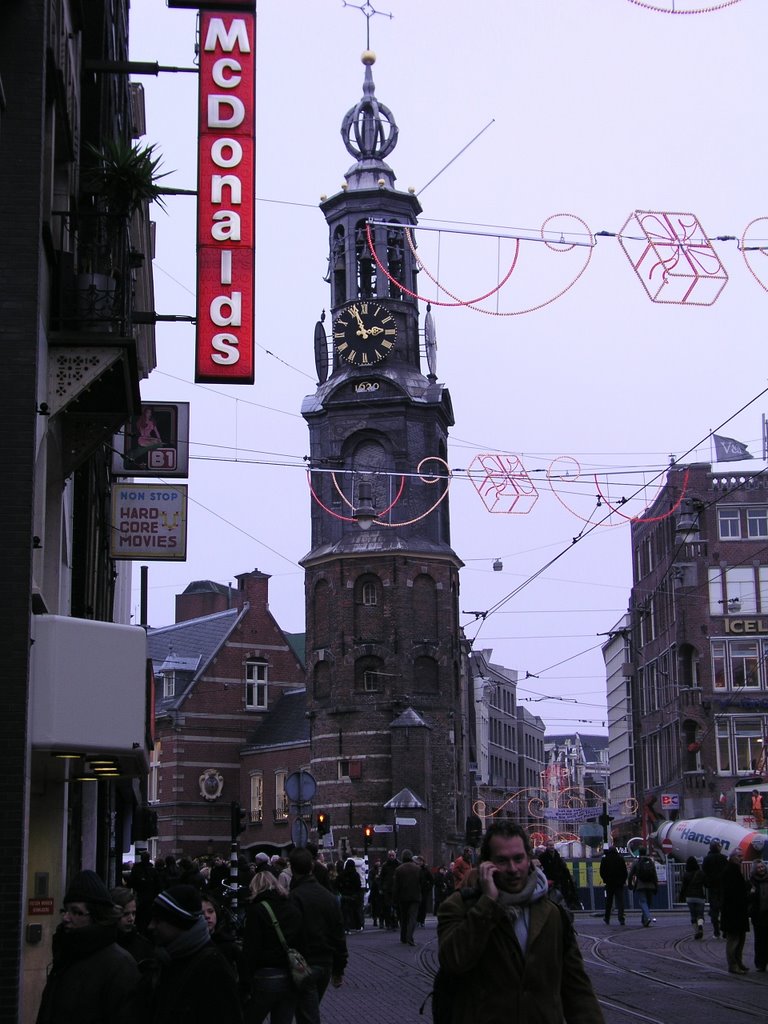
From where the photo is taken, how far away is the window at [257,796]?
72938 mm

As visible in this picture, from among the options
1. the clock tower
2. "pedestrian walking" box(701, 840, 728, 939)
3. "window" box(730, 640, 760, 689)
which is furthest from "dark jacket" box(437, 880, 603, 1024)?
"window" box(730, 640, 760, 689)

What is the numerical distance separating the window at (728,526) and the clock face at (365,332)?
15.7 m

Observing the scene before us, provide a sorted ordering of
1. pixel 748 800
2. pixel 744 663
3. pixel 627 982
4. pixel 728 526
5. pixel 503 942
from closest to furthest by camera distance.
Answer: pixel 503 942 → pixel 627 982 → pixel 748 800 → pixel 744 663 → pixel 728 526

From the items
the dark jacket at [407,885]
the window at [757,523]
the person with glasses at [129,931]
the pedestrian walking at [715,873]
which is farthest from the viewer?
the window at [757,523]

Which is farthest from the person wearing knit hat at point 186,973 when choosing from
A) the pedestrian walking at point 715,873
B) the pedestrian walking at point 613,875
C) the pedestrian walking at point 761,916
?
the pedestrian walking at point 613,875

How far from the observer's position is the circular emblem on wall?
7395 cm

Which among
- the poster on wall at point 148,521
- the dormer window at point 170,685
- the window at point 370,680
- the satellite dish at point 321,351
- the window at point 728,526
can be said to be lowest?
the poster on wall at point 148,521

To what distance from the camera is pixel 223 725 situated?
248ft

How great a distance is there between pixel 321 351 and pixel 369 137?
32.1ft

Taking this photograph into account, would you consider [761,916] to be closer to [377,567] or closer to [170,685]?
[377,567]

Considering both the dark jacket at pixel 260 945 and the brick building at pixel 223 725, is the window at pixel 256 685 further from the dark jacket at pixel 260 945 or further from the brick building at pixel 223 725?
the dark jacket at pixel 260 945

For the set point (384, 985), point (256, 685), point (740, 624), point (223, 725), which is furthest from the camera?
point (256, 685)

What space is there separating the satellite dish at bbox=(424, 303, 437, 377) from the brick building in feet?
44.1

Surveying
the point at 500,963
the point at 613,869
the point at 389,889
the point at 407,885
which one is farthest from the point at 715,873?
the point at 500,963
